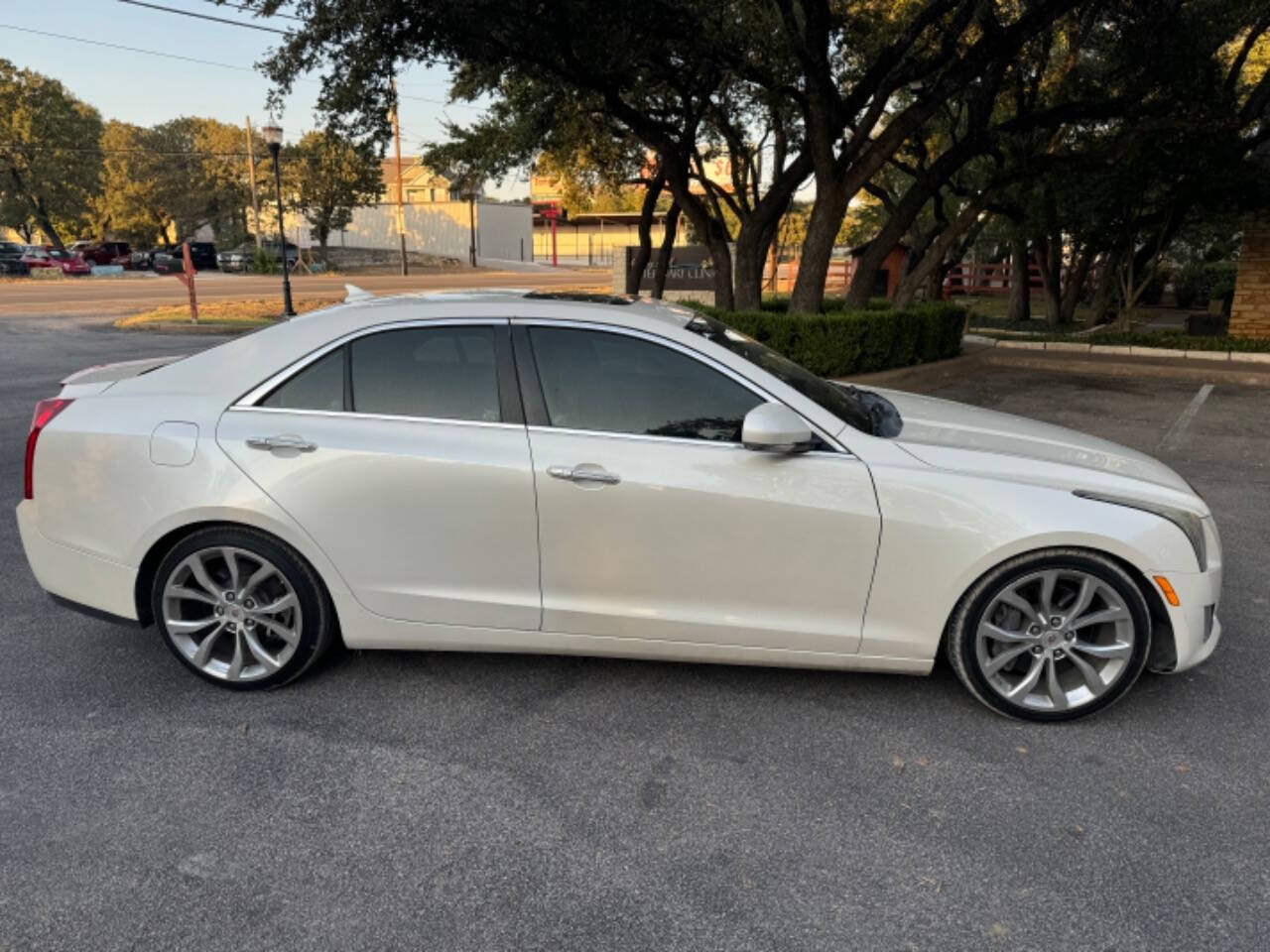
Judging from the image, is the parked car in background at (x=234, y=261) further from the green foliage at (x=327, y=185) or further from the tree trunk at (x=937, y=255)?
the tree trunk at (x=937, y=255)

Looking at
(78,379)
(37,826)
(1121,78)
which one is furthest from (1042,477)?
(1121,78)

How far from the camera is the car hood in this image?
3367 mm

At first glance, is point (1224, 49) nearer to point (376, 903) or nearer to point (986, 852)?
point (986, 852)

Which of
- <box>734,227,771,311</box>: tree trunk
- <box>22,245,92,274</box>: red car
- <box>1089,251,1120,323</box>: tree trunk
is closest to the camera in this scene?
<box>734,227,771,311</box>: tree trunk

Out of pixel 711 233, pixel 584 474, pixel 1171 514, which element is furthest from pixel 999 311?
pixel 584 474

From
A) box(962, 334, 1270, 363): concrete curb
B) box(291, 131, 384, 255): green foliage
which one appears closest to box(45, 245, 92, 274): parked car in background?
box(291, 131, 384, 255): green foliage

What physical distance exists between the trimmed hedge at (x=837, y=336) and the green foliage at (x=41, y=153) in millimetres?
53584

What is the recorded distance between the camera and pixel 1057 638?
334cm

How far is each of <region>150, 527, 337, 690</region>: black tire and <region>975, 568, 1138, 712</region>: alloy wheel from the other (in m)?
2.54

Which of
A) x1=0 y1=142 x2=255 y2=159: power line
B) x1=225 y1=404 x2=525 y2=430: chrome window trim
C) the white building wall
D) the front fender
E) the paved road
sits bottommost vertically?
the paved road

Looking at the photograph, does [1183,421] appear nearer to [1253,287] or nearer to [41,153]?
[1253,287]

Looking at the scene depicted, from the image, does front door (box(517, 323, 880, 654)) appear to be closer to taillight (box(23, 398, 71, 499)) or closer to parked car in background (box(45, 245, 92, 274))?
taillight (box(23, 398, 71, 499))

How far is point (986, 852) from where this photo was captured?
2.71m

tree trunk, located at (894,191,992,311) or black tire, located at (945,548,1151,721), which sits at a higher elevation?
tree trunk, located at (894,191,992,311)
